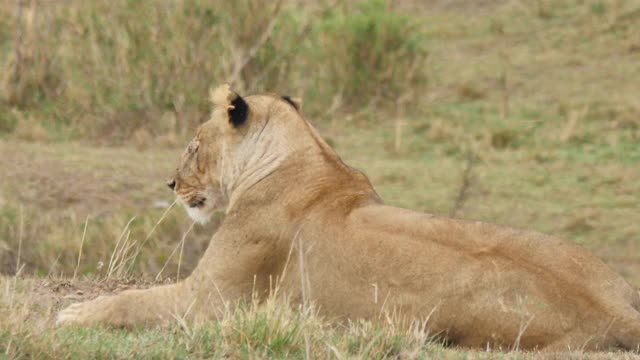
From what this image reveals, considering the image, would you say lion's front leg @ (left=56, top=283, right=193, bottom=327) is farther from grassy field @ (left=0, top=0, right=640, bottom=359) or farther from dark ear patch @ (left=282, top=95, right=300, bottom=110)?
grassy field @ (left=0, top=0, right=640, bottom=359)

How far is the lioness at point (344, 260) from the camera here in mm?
4910

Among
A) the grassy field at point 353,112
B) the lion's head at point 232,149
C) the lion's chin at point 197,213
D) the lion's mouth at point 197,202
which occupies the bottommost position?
the grassy field at point 353,112

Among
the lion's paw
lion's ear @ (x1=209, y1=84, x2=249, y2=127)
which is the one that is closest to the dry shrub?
lion's ear @ (x1=209, y1=84, x2=249, y2=127)

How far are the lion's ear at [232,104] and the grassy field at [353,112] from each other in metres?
2.62

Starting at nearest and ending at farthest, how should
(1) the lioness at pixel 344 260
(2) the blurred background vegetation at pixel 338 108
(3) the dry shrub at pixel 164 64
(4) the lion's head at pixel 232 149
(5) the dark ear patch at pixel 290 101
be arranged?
(1) the lioness at pixel 344 260 → (4) the lion's head at pixel 232 149 → (5) the dark ear patch at pixel 290 101 → (2) the blurred background vegetation at pixel 338 108 → (3) the dry shrub at pixel 164 64

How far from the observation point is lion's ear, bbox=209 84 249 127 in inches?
227

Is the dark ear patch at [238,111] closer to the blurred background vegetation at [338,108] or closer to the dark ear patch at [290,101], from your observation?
the dark ear patch at [290,101]

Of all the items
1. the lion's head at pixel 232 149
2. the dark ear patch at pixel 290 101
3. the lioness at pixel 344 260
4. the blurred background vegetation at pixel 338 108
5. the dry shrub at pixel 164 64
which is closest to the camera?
the lioness at pixel 344 260

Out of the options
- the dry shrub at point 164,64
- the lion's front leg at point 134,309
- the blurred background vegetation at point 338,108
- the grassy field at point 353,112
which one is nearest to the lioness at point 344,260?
the lion's front leg at point 134,309

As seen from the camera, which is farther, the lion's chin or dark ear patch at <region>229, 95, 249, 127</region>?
the lion's chin

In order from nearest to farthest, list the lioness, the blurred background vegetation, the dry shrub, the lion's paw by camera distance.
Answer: the lioness < the lion's paw < the blurred background vegetation < the dry shrub

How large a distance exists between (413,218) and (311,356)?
71cm

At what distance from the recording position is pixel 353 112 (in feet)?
43.1

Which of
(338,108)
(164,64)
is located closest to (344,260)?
(164,64)
